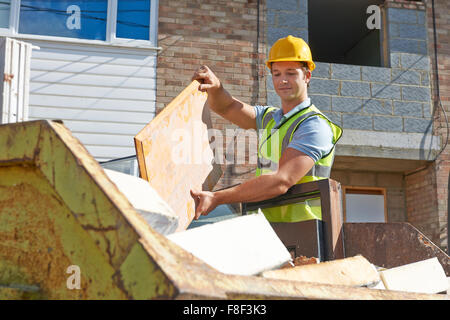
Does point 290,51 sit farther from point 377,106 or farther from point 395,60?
point 395,60

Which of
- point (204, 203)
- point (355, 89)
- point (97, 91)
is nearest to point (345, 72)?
point (355, 89)

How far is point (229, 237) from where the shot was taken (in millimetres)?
1726

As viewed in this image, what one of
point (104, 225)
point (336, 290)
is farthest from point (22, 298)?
point (336, 290)

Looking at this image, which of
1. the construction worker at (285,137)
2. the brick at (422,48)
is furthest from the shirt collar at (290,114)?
the brick at (422,48)

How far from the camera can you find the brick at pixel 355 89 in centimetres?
895

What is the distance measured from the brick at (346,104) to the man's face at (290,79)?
18.5 feet

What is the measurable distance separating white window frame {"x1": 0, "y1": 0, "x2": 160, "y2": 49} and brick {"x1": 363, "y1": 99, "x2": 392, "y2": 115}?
3448mm

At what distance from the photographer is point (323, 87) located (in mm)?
8836

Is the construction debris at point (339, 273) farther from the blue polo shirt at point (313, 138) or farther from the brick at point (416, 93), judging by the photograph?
the brick at point (416, 93)

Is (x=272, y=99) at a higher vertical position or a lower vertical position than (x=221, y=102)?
higher

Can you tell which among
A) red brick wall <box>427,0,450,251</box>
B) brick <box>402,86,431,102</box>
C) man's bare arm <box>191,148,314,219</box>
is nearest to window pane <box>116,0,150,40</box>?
brick <box>402,86,431,102</box>

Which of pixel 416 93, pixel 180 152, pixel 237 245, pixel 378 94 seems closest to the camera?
pixel 237 245

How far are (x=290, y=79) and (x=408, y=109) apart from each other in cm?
644

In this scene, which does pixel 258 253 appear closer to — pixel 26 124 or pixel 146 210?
pixel 146 210
